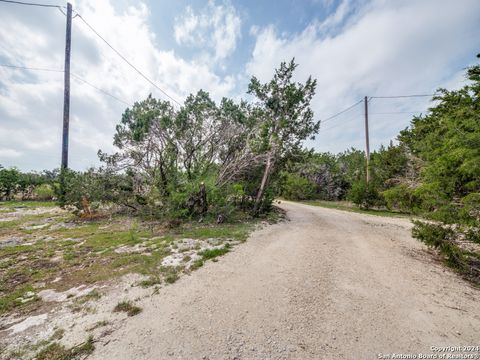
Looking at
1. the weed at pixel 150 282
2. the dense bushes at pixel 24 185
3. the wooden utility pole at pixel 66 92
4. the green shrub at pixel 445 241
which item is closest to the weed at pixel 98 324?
the weed at pixel 150 282

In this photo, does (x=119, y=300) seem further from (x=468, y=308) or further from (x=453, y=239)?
(x=453, y=239)

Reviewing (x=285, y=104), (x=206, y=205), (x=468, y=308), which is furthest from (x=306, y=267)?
(x=285, y=104)

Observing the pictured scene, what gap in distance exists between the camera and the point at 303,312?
256 cm

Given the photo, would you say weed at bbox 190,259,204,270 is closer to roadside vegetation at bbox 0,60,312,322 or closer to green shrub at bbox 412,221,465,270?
roadside vegetation at bbox 0,60,312,322

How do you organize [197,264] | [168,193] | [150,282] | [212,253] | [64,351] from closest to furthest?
1. [64,351]
2. [150,282]
3. [197,264]
4. [212,253]
5. [168,193]

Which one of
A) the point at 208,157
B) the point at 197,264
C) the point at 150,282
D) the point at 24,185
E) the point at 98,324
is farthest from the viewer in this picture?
the point at 24,185

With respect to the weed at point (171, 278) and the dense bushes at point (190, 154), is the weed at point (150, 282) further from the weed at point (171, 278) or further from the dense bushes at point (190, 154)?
the dense bushes at point (190, 154)

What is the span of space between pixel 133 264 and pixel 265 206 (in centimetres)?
753

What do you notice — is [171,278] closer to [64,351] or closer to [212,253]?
[212,253]

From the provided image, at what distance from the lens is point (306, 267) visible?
13.1ft

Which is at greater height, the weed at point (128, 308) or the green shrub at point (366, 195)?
the green shrub at point (366, 195)

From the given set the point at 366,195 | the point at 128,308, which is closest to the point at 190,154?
the point at 128,308

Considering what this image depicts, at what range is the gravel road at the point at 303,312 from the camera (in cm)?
201

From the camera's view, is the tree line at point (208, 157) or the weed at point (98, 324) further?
the tree line at point (208, 157)
